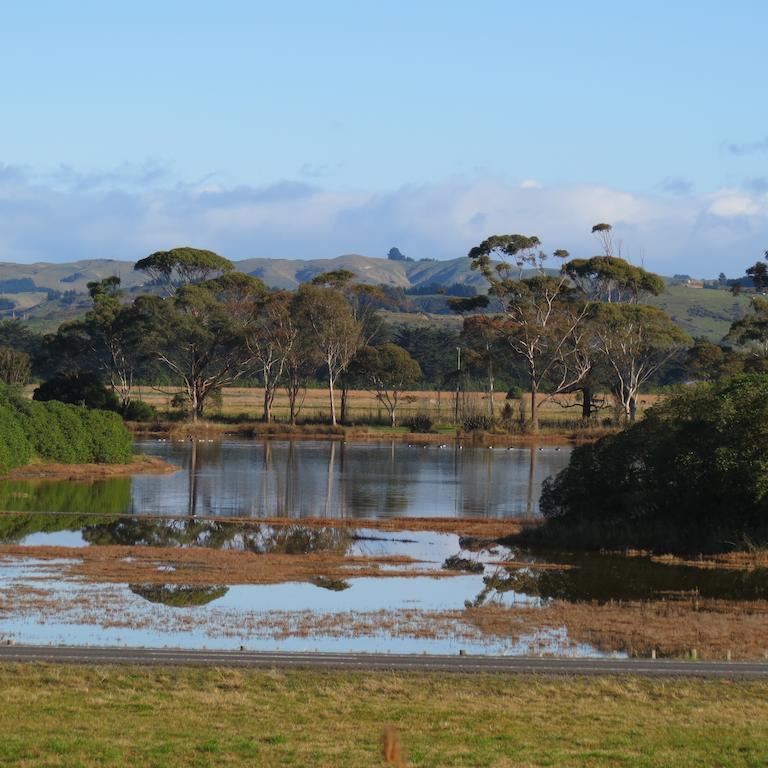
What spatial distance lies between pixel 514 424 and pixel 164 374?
51455mm

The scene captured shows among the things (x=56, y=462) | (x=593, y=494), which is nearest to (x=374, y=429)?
(x=56, y=462)

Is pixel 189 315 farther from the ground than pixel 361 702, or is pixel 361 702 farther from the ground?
pixel 189 315

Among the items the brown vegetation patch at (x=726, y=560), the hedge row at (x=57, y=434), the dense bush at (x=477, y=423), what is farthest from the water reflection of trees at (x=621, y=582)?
the dense bush at (x=477, y=423)

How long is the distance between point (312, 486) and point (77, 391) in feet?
137

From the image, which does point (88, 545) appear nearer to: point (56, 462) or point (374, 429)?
point (56, 462)

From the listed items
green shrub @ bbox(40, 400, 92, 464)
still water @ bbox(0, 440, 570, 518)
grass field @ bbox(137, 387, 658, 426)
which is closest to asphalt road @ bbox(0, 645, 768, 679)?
still water @ bbox(0, 440, 570, 518)

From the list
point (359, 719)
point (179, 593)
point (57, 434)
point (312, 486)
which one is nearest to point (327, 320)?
point (57, 434)

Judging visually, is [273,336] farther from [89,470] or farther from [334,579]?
[334,579]

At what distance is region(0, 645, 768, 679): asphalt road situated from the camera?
20391mm

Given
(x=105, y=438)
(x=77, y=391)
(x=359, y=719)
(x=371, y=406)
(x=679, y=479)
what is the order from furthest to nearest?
(x=371, y=406) < (x=77, y=391) < (x=105, y=438) < (x=679, y=479) < (x=359, y=719)

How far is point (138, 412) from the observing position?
101250 millimetres

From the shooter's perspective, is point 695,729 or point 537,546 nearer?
point 695,729

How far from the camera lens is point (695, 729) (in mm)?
16188

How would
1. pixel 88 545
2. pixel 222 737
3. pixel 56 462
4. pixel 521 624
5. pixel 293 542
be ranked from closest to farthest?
pixel 222 737
pixel 521 624
pixel 88 545
pixel 293 542
pixel 56 462
